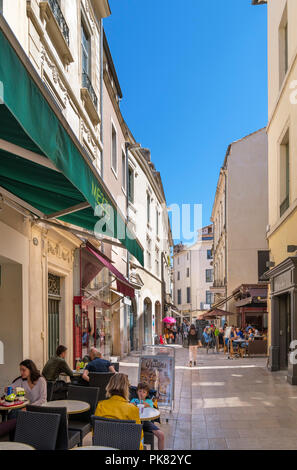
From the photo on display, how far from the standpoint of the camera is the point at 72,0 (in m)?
12.1

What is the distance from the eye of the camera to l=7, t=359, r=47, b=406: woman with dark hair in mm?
6625

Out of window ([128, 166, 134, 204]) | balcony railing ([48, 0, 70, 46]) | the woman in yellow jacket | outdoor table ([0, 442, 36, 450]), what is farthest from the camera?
window ([128, 166, 134, 204])

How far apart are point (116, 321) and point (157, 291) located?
47.6 feet

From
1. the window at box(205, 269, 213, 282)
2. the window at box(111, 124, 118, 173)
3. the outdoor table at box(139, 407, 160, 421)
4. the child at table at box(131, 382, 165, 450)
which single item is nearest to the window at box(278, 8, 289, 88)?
the window at box(111, 124, 118, 173)

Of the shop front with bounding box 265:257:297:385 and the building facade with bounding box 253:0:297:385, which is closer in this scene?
the building facade with bounding box 253:0:297:385

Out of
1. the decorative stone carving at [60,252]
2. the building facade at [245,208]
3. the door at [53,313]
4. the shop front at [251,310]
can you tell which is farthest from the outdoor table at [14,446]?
the building facade at [245,208]

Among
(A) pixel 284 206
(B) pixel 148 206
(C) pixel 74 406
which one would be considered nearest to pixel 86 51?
(A) pixel 284 206

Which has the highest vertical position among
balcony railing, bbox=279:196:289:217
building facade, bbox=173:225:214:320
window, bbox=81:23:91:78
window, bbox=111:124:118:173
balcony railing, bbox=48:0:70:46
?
window, bbox=81:23:91:78

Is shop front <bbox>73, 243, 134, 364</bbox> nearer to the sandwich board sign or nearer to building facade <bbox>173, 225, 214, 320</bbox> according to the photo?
the sandwich board sign

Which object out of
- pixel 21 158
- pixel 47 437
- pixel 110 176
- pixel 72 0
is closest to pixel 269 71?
pixel 110 176

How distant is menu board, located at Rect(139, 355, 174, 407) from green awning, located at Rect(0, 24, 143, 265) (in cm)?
259

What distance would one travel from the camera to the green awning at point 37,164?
3242 mm

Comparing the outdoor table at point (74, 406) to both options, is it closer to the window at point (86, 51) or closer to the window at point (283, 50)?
the window at point (86, 51)

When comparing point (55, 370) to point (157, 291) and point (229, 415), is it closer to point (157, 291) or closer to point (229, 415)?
point (229, 415)
